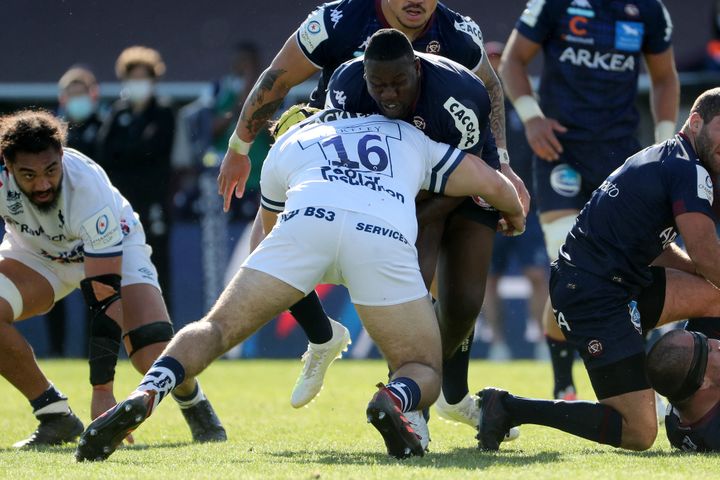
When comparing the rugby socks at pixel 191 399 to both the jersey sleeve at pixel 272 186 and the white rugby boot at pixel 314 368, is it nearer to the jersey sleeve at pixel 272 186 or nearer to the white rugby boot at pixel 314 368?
the white rugby boot at pixel 314 368

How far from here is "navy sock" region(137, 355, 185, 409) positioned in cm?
545

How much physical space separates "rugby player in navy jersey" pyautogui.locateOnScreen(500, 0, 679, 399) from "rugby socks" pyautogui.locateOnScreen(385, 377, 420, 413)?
2.92 m

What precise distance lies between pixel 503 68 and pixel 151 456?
3848 millimetres

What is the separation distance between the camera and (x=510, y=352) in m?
13.0

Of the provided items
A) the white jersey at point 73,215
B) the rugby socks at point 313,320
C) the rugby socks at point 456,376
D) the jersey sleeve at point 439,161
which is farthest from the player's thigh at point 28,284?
the jersey sleeve at point 439,161

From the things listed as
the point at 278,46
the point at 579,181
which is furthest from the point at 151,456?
the point at 278,46

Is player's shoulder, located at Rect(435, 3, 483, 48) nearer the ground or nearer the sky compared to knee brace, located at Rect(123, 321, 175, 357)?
nearer the sky

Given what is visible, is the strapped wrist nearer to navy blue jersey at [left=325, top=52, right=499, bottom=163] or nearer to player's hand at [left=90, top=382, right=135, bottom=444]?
navy blue jersey at [left=325, top=52, right=499, bottom=163]

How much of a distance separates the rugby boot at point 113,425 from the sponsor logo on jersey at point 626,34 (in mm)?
4262

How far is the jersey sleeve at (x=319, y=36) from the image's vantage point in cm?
711

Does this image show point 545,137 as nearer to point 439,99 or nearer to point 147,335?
point 439,99

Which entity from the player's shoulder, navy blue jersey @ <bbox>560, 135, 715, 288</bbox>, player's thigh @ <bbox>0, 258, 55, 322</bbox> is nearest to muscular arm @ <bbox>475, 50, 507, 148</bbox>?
the player's shoulder

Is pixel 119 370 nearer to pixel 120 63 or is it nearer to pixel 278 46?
pixel 120 63

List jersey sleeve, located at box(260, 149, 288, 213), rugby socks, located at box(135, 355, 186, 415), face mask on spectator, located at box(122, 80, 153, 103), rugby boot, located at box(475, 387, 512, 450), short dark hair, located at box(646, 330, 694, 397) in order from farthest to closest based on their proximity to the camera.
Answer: face mask on spectator, located at box(122, 80, 153, 103) → rugby boot, located at box(475, 387, 512, 450) → jersey sleeve, located at box(260, 149, 288, 213) → short dark hair, located at box(646, 330, 694, 397) → rugby socks, located at box(135, 355, 186, 415)
